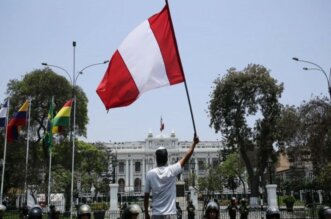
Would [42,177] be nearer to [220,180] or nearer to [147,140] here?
[220,180]

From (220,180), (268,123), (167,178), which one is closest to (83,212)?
(167,178)

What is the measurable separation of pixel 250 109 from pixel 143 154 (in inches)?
2746

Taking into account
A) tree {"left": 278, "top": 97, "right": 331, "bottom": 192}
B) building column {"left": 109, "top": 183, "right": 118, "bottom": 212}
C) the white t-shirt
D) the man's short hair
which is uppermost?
tree {"left": 278, "top": 97, "right": 331, "bottom": 192}

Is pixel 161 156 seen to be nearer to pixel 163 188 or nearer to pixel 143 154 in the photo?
pixel 163 188

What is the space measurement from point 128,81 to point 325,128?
22.3 meters

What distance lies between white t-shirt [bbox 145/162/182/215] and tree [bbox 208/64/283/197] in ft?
107

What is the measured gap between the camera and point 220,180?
2071 inches

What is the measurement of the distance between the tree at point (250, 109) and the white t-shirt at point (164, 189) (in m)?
32.5

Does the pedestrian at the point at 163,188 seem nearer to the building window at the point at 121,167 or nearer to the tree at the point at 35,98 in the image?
the tree at the point at 35,98

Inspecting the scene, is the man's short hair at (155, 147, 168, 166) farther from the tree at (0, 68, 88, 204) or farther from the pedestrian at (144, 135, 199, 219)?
the tree at (0, 68, 88, 204)

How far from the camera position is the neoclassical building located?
104 metres

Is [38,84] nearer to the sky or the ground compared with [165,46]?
nearer to the sky

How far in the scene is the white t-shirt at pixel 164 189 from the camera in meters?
5.13

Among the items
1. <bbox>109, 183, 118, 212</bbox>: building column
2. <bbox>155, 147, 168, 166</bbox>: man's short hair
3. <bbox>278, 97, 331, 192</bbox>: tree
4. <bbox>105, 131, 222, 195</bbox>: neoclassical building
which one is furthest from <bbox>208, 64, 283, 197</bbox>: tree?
<bbox>105, 131, 222, 195</bbox>: neoclassical building
